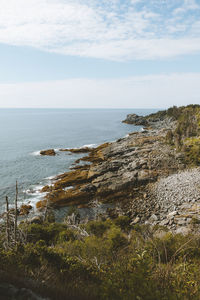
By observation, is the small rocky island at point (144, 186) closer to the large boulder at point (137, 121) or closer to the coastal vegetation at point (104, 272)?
the coastal vegetation at point (104, 272)

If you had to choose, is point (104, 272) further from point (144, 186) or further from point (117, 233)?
point (144, 186)

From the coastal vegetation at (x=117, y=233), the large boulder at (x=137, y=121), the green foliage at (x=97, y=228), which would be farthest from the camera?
the large boulder at (x=137, y=121)

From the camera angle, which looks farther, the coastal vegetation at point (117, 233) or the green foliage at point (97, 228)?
the green foliage at point (97, 228)

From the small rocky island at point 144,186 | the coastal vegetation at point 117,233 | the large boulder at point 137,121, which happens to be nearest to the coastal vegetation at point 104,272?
the coastal vegetation at point 117,233

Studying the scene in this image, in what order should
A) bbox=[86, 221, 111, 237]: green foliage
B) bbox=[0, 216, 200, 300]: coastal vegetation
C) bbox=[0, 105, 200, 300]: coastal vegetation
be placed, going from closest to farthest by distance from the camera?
bbox=[0, 216, 200, 300]: coastal vegetation < bbox=[0, 105, 200, 300]: coastal vegetation < bbox=[86, 221, 111, 237]: green foliage

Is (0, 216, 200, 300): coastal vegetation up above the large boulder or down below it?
below

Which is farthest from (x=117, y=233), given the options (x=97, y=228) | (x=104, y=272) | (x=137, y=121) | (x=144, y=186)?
(x=137, y=121)

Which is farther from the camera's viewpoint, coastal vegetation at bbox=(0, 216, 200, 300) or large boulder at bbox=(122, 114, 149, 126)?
large boulder at bbox=(122, 114, 149, 126)

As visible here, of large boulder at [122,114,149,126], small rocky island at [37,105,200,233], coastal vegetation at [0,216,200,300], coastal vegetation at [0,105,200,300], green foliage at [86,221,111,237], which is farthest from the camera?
large boulder at [122,114,149,126]

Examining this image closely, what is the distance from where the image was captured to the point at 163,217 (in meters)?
21.8

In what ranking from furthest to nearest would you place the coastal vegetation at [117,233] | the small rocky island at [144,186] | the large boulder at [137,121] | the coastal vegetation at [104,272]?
the large boulder at [137,121]
the small rocky island at [144,186]
the coastal vegetation at [117,233]
the coastal vegetation at [104,272]

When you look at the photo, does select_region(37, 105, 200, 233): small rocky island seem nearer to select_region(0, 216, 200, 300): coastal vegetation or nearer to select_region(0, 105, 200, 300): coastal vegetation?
select_region(0, 105, 200, 300): coastal vegetation

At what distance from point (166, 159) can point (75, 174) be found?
62.1 ft

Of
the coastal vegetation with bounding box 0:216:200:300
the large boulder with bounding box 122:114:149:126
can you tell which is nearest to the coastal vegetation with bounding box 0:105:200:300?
the coastal vegetation with bounding box 0:216:200:300
